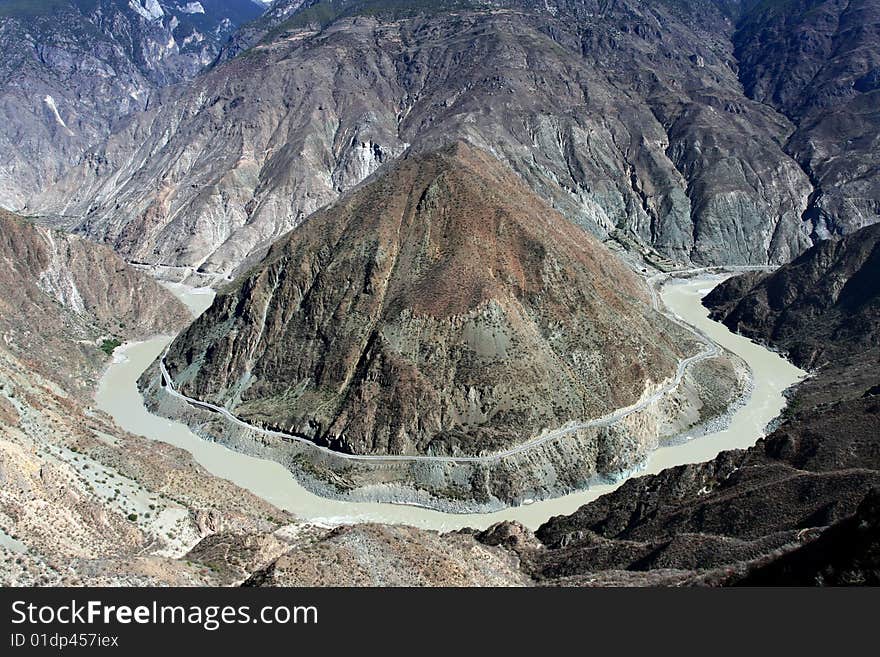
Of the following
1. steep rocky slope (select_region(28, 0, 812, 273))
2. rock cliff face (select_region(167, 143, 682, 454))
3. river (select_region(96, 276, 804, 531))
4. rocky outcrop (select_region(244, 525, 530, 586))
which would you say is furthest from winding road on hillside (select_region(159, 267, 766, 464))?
steep rocky slope (select_region(28, 0, 812, 273))

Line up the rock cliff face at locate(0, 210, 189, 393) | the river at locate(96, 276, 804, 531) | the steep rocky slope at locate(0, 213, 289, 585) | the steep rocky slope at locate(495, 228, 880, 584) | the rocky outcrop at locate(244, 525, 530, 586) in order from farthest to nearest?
the rock cliff face at locate(0, 210, 189, 393) < the river at locate(96, 276, 804, 531) < the steep rocky slope at locate(0, 213, 289, 585) < the rocky outcrop at locate(244, 525, 530, 586) < the steep rocky slope at locate(495, 228, 880, 584)

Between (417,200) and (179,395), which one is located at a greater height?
(417,200)

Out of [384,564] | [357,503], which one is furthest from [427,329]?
[384,564]

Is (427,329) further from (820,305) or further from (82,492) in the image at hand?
(820,305)

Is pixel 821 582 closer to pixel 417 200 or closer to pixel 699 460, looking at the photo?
pixel 699 460

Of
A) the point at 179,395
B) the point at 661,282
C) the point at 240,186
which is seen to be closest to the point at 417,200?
the point at 179,395

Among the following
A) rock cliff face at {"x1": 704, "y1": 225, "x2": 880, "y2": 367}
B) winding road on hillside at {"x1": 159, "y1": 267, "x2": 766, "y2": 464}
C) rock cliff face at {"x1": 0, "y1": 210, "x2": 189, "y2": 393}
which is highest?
rock cliff face at {"x1": 704, "y1": 225, "x2": 880, "y2": 367}

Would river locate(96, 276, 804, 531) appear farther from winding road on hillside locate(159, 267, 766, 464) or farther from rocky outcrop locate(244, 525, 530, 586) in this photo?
rocky outcrop locate(244, 525, 530, 586)
